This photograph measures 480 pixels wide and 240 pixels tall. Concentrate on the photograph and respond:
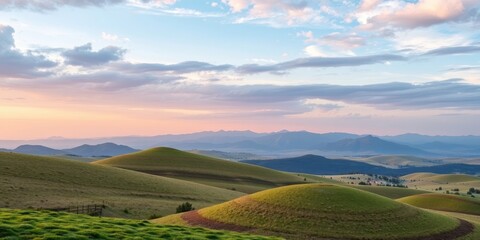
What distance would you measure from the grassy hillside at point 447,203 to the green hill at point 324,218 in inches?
2388

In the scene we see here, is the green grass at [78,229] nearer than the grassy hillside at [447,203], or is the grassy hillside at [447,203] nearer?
the green grass at [78,229]

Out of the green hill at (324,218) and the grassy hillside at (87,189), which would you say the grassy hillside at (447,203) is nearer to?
the green hill at (324,218)

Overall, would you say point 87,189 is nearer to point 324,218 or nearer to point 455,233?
point 324,218

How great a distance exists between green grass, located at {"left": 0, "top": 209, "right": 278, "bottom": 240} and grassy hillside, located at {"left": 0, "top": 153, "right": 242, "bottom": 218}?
105 ft

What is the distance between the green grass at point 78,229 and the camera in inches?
1136

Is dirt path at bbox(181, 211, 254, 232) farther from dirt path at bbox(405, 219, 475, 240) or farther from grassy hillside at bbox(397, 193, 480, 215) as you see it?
grassy hillside at bbox(397, 193, 480, 215)

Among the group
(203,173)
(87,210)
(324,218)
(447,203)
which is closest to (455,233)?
(324,218)

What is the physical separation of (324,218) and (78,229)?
37900 millimetres

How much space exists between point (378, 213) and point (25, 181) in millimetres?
73321

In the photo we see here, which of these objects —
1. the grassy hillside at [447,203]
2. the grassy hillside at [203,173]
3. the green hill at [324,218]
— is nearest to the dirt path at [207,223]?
the green hill at [324,218]

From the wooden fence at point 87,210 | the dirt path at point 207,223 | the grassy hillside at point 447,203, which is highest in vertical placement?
the wooden fence at point 87,210

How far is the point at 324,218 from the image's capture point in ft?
193

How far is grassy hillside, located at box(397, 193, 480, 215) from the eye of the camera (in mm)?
122000

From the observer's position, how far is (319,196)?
68125 millimetres
